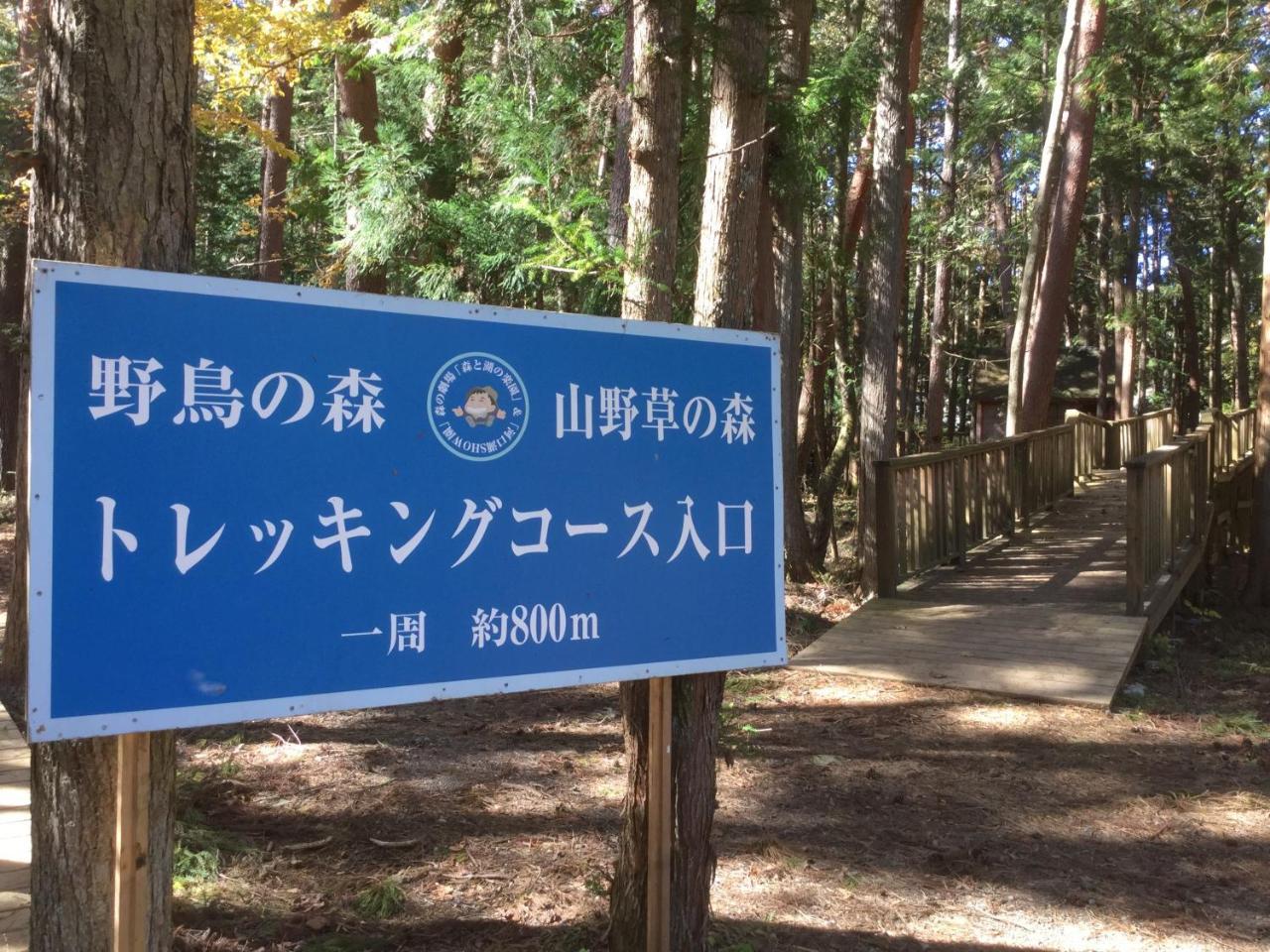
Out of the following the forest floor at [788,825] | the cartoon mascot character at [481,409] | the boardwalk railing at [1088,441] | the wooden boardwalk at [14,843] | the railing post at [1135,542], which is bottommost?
the forest floor at [788,825]

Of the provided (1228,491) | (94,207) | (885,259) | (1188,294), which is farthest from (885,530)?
(1188,294)

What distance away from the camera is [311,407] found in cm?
226

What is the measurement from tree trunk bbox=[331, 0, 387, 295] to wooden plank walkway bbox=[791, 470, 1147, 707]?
537 cm

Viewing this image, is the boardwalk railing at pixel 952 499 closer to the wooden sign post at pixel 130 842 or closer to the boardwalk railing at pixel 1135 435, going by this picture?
the boardwalk railing at pixel 1135 435

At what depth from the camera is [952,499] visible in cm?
949

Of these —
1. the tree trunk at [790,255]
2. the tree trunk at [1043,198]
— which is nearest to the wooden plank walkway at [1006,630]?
the tree trunk at [790,255]

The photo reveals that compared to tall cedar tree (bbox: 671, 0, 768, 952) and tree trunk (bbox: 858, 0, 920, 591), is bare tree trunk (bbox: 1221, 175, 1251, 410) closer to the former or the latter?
tree trunk (bbox: 858, 0, 920, 591)

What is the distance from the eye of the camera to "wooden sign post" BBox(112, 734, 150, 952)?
2.15 meters

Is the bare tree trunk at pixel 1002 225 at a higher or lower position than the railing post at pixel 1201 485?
higher

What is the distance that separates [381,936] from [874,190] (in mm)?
8587

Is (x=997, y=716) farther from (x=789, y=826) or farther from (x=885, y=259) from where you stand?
(x=885, y=259)

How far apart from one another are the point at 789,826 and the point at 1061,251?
11.7 meters

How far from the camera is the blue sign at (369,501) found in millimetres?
2014

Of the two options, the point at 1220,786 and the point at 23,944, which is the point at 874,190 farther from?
the point at 23,944
